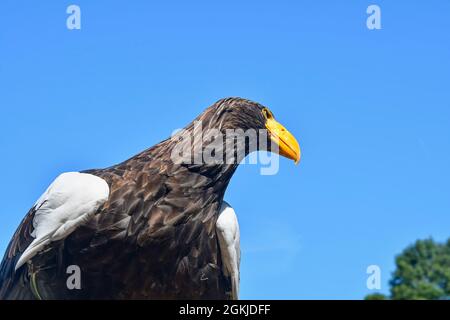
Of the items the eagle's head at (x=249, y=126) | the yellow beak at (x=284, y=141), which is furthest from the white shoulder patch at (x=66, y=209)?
the yellow beak at (x=284, y=141)

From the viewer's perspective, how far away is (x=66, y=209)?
19.2 feet

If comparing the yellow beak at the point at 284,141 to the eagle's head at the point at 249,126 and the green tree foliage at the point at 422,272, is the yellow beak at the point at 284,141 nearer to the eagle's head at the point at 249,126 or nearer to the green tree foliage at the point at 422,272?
the eagle's head at the point at 249,126

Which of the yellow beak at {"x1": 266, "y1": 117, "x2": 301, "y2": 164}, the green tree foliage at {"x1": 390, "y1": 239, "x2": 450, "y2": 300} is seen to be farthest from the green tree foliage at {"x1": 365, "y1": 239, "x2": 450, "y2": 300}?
the yellow beak at {"x1": 266, "y1": 117, "x2": 301, "y2": 164}

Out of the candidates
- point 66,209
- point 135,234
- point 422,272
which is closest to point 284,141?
point 135,234

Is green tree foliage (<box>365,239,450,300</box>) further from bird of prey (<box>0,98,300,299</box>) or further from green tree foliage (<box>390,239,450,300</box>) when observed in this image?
bird of prey (<box>0,98,300,299</box>)

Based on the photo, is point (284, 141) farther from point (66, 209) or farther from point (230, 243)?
point (66, 209)

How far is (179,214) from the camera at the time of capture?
596cm

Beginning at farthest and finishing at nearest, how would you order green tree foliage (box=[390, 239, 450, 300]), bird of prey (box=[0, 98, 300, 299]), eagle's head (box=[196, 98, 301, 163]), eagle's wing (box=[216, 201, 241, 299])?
green tree foliage (box=[390, 239, 450, 300]) → eagle's head (box=[196, 98, 301, 163]) → eagle's wing (box=[216, 201, 241, 299]) → bird of prey (box=[0, 98, 300, 299])

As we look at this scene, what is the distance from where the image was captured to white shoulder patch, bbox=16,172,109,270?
5797 millimetres

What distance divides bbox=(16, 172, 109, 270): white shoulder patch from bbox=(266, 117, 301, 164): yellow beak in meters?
1.43

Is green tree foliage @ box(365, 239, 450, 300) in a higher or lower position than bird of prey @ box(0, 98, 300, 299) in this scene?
higher

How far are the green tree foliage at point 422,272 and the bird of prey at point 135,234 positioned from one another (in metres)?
35.8
